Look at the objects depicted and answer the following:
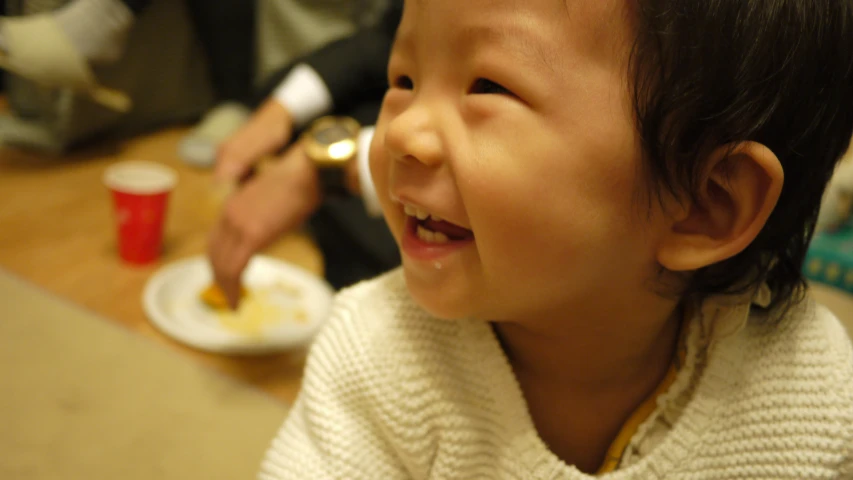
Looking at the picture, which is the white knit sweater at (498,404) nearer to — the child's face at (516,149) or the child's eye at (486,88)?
the child's face at (516,149)

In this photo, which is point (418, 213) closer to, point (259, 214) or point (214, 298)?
point (259, 214)

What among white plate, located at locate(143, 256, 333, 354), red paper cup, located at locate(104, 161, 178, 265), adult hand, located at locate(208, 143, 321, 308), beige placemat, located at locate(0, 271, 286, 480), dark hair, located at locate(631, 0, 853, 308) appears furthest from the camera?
red paper cup, located at locate(104, 161, 178, 265)

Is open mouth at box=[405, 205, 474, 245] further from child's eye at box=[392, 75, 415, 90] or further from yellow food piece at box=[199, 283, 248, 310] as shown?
yellow food piece at box=[199, 283, 248, 310]

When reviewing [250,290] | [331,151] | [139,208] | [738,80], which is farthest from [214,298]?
[738,80]

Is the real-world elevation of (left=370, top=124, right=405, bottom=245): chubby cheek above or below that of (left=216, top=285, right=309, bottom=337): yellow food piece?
above

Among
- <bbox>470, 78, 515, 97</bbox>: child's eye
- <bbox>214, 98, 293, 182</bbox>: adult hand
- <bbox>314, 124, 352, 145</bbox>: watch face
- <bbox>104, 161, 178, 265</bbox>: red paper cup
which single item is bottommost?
<bbox>104, 161, 178, 265</bbox>: red paper cup

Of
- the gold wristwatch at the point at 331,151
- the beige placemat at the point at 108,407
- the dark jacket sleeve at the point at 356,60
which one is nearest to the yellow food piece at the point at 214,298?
the beige placemat at the point at 108,407

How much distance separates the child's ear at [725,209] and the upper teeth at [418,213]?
0.18 meters

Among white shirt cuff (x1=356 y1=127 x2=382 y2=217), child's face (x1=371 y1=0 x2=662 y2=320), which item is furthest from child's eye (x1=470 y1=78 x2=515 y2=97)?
white shirt cuff (x1=356 y1=127 x2=382 y2=217)

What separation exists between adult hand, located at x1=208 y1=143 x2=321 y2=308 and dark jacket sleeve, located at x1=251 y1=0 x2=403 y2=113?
287 mm

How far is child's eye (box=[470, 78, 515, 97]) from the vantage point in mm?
484

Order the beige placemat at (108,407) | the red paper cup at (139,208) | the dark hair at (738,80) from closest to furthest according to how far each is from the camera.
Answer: the dark hair at (738,80), the beige placemat at (108,407), the red paper cup at (139,208)

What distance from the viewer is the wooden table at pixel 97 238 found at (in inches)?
41.6

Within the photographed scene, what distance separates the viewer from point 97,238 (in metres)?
1.29
